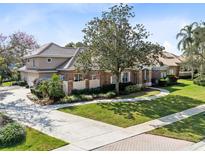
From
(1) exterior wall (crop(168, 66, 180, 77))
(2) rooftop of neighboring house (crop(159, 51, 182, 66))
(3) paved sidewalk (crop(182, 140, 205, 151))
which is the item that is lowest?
(3) paved sidewalk (crop(182, 140, 205, 151))

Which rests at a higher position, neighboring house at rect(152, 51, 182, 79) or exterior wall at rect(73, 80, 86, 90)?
neighboring house at rect(152, 51, 182, 79)

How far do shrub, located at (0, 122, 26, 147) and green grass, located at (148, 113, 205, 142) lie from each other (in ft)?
24.9

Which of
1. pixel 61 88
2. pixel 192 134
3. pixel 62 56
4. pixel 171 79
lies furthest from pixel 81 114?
pixel 171 79

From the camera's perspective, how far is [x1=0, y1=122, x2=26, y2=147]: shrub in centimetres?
1288

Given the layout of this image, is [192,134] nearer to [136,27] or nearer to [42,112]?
[42,112]

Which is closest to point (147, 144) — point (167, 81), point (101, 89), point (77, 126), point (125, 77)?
point (77, 126)

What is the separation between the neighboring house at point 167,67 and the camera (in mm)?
39969

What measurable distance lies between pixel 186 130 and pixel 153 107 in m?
6.41

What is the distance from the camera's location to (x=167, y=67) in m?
42.5

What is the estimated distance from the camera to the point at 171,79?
38.6 m

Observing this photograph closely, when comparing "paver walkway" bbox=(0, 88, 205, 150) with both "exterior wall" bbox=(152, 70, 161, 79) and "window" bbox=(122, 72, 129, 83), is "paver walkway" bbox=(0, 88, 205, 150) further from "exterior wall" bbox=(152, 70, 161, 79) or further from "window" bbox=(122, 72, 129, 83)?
"exterior wall" bbox=(152, 70, 161, 79)

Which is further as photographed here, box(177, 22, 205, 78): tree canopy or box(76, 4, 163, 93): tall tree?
box(177, 22, 205, 78): tree canopy

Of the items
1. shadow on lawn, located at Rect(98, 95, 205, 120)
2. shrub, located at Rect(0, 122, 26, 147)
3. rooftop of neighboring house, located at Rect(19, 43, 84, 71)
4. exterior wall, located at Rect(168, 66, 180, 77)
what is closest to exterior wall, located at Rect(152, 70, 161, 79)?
exterior wall, located at Rect(168, 66, 180, 77)

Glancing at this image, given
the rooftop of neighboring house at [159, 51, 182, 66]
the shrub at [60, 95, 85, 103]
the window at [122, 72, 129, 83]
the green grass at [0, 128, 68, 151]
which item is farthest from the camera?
the rooftop of neighboring house at [159, 51, 182, 66]
